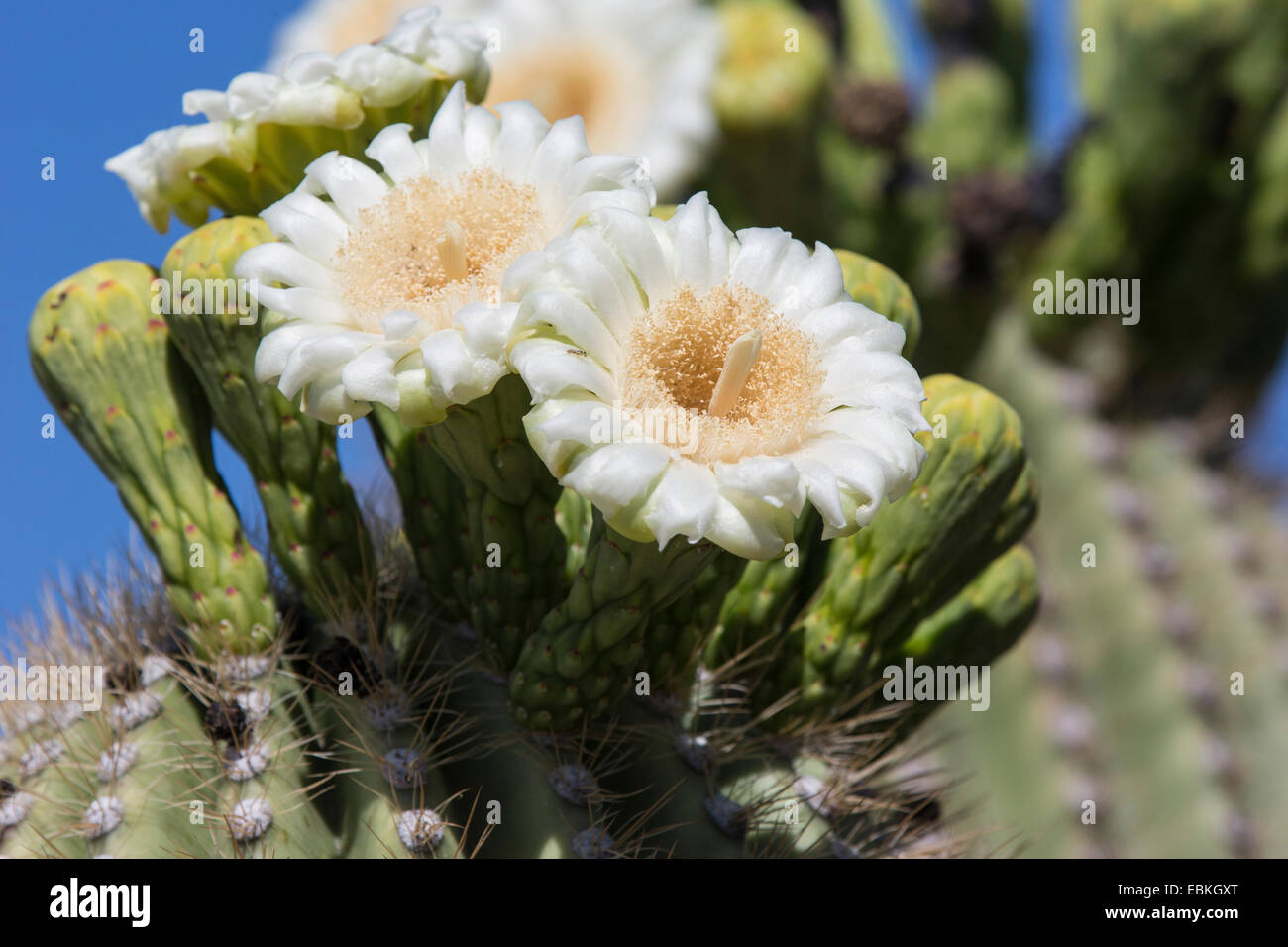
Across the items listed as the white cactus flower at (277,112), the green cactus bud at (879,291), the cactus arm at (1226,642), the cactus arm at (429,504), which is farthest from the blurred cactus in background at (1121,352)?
the cactus arm at (429,504)

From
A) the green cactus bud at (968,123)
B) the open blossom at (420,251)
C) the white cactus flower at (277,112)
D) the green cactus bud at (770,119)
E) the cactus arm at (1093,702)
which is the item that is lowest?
the cactus arm at (1093,702)

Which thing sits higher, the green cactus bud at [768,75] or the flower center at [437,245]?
the green cactus bud at [768,75]

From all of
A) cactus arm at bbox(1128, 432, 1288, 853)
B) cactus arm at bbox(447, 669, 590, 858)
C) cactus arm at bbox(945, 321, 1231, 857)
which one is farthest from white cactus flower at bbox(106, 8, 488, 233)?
cactus arm at bbox(1128, 432, 1288, 853)

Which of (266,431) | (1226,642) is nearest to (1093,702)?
(1226,642)

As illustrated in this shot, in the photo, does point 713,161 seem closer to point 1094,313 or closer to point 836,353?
point 1094,313

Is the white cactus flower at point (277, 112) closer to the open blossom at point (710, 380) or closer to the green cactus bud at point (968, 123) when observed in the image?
the open blossom at point (710, 380)
